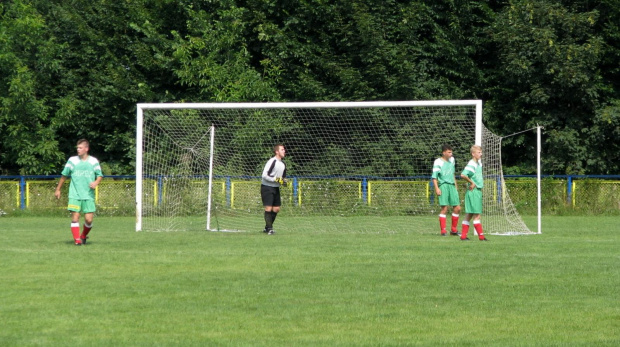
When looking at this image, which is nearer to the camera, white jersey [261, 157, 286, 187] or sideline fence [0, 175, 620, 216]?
white jersey [261, 157, 286, 187]

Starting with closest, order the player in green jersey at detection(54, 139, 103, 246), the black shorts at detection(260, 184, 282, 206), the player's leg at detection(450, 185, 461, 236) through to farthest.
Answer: the player in green jersey at detection(54, 139, 103, 246) < the black shorts at detection(260, 184, 282, 206) < the player's leg at detection(450, 185, 461, 236)

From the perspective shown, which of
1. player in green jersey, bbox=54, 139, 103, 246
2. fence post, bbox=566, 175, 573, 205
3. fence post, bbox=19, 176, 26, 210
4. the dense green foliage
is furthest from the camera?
the dense green foliage

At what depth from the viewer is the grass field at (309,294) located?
7.22m

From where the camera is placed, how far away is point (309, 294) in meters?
9.30

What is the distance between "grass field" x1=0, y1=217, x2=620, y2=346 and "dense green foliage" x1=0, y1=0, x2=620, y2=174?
18.5 metres

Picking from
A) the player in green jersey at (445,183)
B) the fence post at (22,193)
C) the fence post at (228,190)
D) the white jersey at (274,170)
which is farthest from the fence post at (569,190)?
the fence post at (22,193)

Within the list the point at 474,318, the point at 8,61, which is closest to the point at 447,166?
the point at 474,318

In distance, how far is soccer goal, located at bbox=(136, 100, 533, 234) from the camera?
2355 centimetres

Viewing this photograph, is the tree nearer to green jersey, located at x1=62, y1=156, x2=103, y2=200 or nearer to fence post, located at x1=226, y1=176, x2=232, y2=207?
fence post, located at x1=226, y1=176, x2=232, y2=207

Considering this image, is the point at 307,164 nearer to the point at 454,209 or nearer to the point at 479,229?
the point at 454,209

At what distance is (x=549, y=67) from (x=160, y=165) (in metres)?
15.7

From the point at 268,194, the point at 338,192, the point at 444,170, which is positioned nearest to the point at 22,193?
the point at 338,192

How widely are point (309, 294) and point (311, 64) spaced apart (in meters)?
27.1

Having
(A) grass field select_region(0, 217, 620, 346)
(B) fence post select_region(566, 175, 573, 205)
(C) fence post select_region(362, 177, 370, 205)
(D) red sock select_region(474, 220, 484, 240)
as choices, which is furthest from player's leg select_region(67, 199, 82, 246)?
(B) fence post select_region(566, 175, 573, 205)
